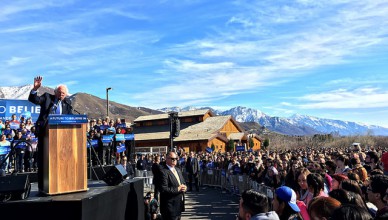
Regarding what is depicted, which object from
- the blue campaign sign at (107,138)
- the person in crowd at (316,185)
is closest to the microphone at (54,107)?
the person in crowd at (316,185)

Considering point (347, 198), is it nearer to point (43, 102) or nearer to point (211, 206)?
point (43, 102)

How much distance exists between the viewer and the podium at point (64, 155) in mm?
5465

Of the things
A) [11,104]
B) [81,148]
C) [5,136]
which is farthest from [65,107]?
[11,104]

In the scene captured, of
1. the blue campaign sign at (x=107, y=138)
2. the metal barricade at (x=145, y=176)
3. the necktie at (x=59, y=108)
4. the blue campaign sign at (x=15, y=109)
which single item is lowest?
the metal barricade at (x=145, y=176)

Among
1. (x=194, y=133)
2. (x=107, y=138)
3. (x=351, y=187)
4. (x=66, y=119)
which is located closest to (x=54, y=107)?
(x=66, y=119)

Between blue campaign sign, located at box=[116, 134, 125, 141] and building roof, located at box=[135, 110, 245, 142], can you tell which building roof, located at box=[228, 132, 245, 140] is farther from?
blue campaign sign, located at box=[116, 134, 125, 141]

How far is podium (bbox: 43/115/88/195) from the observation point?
546 cm

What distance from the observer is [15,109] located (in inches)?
1009

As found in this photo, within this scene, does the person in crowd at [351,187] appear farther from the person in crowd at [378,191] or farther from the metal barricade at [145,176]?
the metal barricade at [145,176]

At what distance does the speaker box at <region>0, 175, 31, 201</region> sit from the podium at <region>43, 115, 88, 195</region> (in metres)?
0.34

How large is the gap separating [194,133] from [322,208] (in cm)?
5169

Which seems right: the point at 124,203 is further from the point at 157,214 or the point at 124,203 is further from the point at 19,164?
the point at 19,164

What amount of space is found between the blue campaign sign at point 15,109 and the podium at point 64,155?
69.3 ft

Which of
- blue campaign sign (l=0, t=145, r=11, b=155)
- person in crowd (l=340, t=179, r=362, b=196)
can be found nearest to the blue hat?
person in crowd (l=340, t=179, r=362, b=196)
